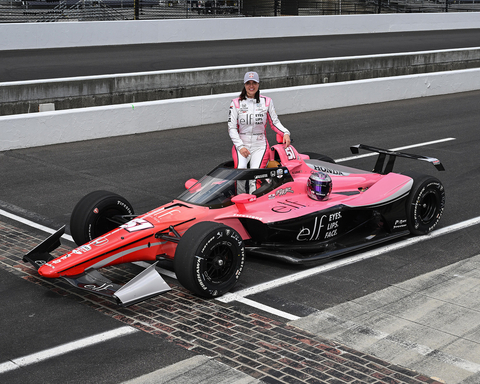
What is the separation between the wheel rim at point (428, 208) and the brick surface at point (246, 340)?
3.46 m

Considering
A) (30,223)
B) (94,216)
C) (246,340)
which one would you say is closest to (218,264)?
(246,340)

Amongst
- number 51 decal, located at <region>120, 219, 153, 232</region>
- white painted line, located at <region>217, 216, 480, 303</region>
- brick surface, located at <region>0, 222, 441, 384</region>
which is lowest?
brick surface, located at <region>0, 222, 441, 384</region>

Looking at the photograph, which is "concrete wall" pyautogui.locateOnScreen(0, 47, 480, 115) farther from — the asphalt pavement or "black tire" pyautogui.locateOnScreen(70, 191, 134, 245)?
"black tire" pyautogui.locateOnScreen(70, 191, 134, 245)

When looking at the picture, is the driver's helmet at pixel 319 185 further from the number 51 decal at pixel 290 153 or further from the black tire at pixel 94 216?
the black tire at pixel 94 216

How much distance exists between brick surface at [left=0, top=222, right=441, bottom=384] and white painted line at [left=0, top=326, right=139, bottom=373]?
198 mm

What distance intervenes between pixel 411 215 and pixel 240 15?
2492 centimetres

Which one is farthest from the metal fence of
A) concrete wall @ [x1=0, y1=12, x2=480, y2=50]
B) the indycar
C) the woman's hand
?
the indycar

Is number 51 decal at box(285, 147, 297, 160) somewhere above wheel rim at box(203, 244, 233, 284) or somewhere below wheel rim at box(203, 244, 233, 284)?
above

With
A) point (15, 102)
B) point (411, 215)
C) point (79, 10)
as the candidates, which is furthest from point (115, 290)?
point (79, 10)

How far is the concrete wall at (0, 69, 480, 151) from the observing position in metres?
13.5

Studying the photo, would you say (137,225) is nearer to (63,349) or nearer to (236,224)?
(236,224)

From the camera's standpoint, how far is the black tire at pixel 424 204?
8445mm

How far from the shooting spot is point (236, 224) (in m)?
7.45

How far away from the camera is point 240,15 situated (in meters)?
31.7
